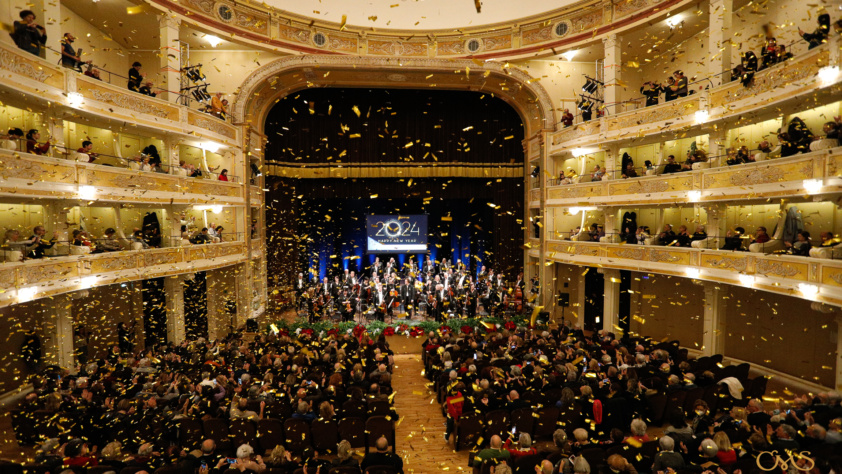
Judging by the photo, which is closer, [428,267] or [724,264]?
[724,264]

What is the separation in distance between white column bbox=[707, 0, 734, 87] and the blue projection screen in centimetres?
1265

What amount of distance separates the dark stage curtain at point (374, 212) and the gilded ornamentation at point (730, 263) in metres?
9.16

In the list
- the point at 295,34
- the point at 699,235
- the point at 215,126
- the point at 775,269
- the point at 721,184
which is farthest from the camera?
the point at 295,34

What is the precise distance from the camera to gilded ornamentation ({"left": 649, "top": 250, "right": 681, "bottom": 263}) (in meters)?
11.7

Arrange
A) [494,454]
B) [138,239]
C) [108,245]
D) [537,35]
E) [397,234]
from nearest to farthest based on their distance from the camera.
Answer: [494,454] < [108,245] < [138,239] < [537,35] < [397,234]

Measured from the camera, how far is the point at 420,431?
8.23 m

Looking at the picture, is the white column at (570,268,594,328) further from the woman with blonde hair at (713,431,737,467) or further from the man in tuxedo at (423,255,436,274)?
the woman with blonde hair at (713,431,737,467)

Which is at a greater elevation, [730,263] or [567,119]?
[567,119]

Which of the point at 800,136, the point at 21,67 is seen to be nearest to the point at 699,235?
the point at 800,136

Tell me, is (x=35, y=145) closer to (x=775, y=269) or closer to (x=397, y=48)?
(x=397, y=48)

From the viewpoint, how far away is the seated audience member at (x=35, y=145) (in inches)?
345

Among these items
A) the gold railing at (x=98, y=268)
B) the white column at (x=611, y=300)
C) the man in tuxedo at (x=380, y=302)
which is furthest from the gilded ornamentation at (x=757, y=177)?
the gold railing at (x=98, y=268)

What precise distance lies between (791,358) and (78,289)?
17462mm

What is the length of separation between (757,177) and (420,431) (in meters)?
9.29
